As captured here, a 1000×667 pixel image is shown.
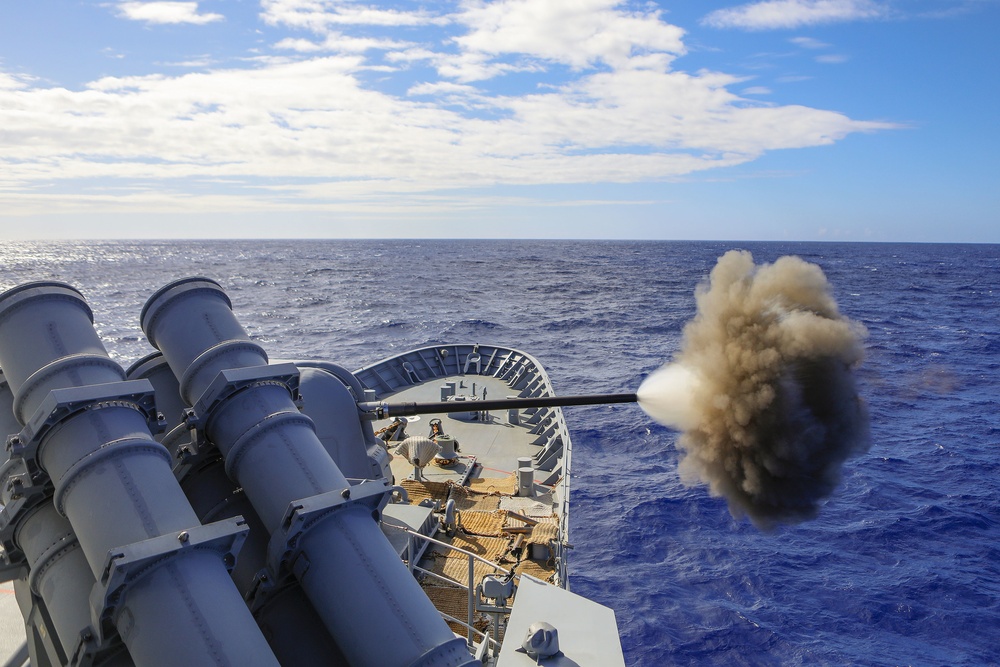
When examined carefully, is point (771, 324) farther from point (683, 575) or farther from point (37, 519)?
point (683, 575)

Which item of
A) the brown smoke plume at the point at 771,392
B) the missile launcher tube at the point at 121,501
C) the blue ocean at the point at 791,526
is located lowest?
the blue ocean at the point at 791,526

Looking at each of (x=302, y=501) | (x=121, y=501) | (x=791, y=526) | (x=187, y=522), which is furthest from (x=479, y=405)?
(x=791, y=526)

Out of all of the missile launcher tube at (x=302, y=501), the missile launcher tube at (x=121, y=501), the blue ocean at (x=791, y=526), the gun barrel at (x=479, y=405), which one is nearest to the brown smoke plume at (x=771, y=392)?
the gun barrel at (x=479, y=405)

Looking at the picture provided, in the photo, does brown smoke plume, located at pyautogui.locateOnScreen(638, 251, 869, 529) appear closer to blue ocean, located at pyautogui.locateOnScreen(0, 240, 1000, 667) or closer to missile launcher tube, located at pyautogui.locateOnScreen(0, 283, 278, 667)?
blue ocean, located at pyautogui.locateOnScreen(0, 240, 1000, 667)

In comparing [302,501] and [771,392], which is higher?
[302,501]

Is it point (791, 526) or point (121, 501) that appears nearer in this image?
point (121, 501)

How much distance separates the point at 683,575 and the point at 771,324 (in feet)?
50.0

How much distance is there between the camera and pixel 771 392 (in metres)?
6.86

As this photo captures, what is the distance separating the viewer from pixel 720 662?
645 inches

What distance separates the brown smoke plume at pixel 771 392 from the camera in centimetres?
682

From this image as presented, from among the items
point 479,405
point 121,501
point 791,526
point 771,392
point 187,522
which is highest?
point 121,501

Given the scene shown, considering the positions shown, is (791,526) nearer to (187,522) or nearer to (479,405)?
(479,405)

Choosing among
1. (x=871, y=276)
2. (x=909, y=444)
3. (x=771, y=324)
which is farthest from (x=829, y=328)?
(x=871, y=276)

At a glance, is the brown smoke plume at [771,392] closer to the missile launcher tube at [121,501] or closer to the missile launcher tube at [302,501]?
the missile launcher tube at [302,501]
